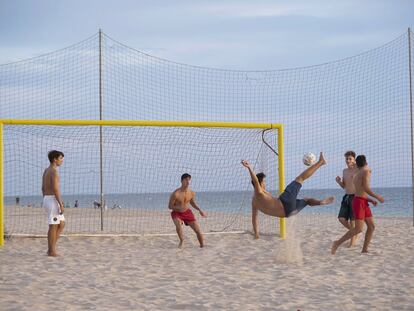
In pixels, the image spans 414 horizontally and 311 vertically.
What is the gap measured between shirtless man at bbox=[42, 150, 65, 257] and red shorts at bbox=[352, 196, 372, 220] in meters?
4.01

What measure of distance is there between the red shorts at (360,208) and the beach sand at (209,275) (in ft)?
1.74

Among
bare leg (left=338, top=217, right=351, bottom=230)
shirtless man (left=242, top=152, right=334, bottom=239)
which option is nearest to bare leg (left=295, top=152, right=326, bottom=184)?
shirtless man (left=242, top=152, right=334, bottom=239)

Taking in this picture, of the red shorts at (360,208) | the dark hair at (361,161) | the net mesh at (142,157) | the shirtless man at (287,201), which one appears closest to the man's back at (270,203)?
the shirtless man at (287,201)

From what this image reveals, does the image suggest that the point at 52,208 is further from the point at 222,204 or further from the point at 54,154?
the point at 222,204

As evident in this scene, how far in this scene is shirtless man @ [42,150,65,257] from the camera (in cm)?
962

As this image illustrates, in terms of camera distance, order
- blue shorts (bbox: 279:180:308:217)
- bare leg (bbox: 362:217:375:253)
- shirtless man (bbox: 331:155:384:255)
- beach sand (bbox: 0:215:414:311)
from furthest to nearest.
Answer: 1. bare leg (bbox: 362:217:375:253)
2. shirtless man (bbox: 331:155:384:255)
3. blue shorts (bbox: 279:180:308:217)
4. beach sand (bbox: 0:215:414:311)

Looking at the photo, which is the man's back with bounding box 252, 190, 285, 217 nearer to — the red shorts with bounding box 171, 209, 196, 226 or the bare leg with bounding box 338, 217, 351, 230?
the bare leg with bounding box 338, 217, 351, 230

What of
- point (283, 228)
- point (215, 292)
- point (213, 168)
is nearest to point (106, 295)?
point (215, 292)

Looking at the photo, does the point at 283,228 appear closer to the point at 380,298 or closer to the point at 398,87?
the point at 398,87

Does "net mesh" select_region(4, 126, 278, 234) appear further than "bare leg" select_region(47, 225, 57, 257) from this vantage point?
Yes

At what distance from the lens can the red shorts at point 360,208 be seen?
9.48 metres

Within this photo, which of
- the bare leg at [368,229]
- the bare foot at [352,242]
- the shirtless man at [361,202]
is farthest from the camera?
the bare foot at [352,242]

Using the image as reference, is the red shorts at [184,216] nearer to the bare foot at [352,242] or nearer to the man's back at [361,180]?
the bare foot at [352,242]

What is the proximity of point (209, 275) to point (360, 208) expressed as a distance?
106 inches
